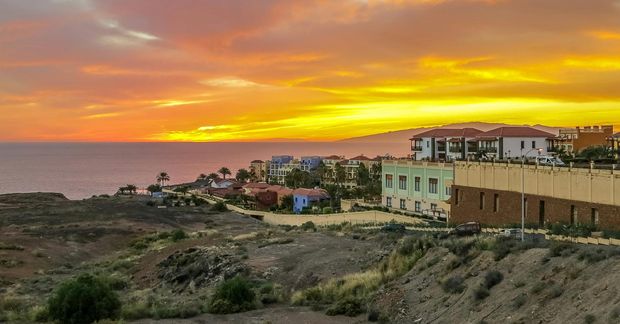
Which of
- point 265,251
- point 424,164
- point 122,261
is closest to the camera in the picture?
point 265,251

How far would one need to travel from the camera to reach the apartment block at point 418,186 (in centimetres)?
5988

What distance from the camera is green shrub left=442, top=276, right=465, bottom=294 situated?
22328mm

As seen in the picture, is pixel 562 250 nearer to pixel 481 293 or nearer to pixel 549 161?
pixel 481 293

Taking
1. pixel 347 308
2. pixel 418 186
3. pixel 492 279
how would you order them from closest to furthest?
pixel 492 279, pixel 347 308, pixel 418 186

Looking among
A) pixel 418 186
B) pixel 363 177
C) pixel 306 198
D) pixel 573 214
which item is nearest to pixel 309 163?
pixel 363 177

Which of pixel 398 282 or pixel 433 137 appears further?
pixel 433 137

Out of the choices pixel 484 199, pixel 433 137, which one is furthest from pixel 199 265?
pixel 433 137

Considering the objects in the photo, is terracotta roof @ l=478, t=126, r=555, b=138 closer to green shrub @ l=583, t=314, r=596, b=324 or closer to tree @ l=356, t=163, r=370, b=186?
tree @ l=356, t=163, r=370, b=186

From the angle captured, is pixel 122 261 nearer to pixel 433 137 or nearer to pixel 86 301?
pixel 86 301

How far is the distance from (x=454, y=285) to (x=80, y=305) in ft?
51.7

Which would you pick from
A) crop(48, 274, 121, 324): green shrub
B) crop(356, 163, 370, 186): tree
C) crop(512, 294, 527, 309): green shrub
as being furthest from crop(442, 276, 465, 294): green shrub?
Result: crop(356, 163, 370, 186): tree

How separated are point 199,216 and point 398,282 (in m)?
57.8

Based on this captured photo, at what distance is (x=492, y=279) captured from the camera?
21.4 meters

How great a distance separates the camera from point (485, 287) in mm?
21078
